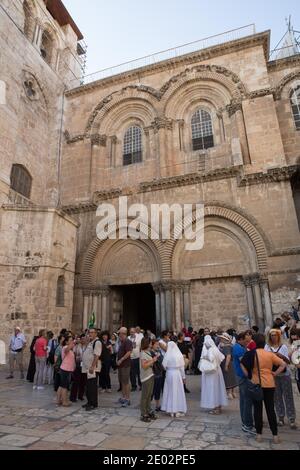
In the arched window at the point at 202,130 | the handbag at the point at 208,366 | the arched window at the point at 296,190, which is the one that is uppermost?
the arched window at the point at 202,130

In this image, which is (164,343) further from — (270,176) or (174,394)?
(270,176)

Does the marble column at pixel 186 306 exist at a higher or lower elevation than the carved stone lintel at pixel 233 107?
lower

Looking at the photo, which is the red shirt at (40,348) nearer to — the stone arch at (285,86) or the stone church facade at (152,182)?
the stone church facade at (152,182)

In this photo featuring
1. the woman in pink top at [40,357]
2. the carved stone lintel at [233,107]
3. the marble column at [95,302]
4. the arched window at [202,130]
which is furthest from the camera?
the arched window at [202,130]

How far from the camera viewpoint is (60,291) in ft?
44.0

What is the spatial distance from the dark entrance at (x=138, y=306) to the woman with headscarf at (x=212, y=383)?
10797 millimetres

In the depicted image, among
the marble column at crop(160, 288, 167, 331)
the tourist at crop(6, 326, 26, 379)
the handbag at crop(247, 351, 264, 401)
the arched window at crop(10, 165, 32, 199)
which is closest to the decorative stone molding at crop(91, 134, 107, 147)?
the arched window at crop(10, 165, 32, 199)

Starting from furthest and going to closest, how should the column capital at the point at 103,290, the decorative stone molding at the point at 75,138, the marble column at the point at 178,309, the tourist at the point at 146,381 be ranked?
the decorative stone molding at the point at 75,138
the column capital at the point at 103,290
the marble column at the point at 178,309
the tourist at the point at 146,381

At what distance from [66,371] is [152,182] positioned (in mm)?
10659

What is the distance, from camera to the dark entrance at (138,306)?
17422 millimetres

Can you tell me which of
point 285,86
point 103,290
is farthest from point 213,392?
point 285,86

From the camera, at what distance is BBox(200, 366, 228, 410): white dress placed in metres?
6.14

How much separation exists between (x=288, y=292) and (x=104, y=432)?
944 cm

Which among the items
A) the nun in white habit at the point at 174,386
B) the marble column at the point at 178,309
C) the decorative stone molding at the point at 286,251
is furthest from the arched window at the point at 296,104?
the nun in white habit at the point at 174,386
